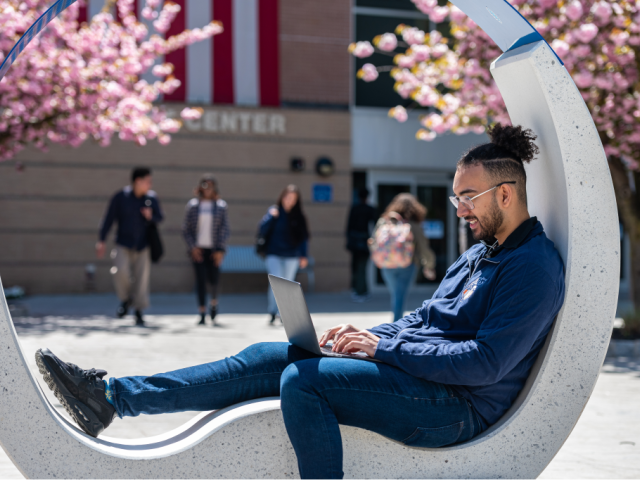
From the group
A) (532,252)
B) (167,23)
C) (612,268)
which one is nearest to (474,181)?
(532,252)

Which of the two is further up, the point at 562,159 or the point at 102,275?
the point at 562,159

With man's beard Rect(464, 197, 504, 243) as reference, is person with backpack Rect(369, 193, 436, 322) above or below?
below

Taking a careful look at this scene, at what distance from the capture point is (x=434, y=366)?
2531mm

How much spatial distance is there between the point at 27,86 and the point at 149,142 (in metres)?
4.90

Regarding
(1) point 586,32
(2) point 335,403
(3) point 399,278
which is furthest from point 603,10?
(2) point 335,403

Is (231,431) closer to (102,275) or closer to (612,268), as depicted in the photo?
(612,268)

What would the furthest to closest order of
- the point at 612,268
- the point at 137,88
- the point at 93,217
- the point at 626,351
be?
the point at 93,217 < the point at 137,88 < the point at 626,351 < the point at 612,268

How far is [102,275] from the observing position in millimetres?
14141

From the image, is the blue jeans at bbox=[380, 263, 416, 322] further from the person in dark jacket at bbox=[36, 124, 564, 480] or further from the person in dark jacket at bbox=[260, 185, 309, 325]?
the person in dark jacket at bbox=[36, 124, 564, 480]

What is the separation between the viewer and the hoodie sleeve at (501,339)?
2.48 m

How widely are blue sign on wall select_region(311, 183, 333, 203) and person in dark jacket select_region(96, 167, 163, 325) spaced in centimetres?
591

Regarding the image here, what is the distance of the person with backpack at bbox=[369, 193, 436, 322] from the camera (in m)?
8.05

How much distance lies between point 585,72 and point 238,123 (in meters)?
8.45

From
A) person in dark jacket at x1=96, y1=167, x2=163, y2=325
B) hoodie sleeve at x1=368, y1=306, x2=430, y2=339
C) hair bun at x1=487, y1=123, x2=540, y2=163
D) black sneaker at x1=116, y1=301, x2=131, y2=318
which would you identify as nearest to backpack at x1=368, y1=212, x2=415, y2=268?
person in dark jacket at x1=96, y1=167, x2=163, y2=325
